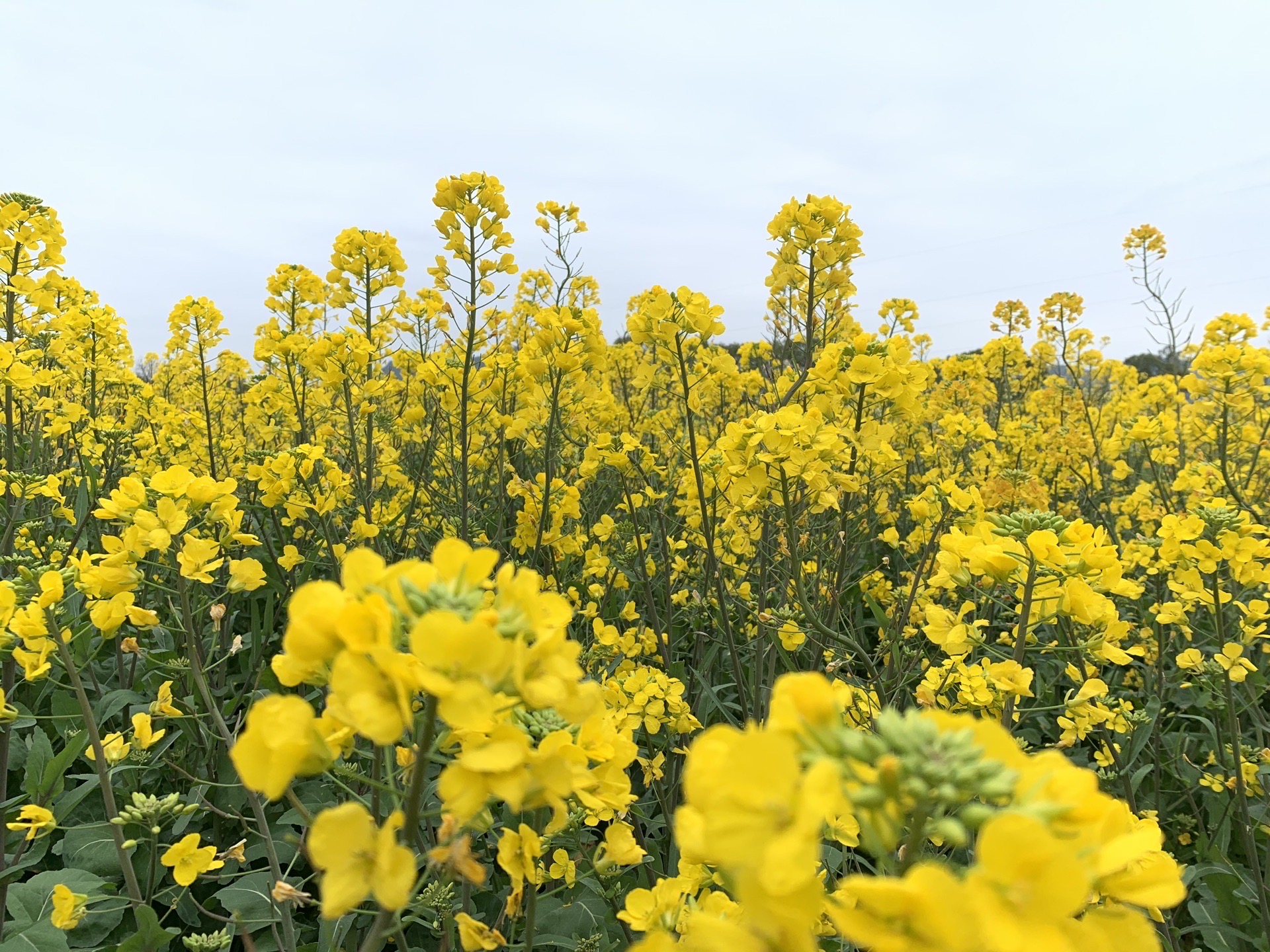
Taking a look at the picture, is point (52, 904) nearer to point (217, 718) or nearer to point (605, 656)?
point (217, 718)

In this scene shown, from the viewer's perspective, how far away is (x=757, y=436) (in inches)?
110

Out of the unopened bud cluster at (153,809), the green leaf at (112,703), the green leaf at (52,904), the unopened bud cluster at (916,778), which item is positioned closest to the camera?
the unopened bud cluster at (916,778)

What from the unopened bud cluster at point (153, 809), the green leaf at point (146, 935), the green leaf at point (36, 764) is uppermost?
the unopened bud cluster at point (153, 809)

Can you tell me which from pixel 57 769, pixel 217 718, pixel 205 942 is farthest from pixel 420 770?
pixel 57 769

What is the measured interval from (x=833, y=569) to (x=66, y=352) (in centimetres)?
612

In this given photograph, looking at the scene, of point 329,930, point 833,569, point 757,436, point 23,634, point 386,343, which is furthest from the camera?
point 386,343

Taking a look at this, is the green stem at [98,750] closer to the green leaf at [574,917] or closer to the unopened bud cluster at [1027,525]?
the green leaf at [574,917]

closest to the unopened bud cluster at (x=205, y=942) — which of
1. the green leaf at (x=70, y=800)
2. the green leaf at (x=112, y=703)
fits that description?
the green leaf at (x=70, y=800)

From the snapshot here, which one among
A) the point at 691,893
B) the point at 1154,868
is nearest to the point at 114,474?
the point at 691,893

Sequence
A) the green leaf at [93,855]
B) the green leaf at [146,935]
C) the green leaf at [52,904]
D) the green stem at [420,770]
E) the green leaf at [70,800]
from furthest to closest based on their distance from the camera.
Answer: the green leaf at [93,855]
the green leaf at [70,800]
the green leaf at [52,904]
the green leaf at [146,935]
the green stem at [420,770]

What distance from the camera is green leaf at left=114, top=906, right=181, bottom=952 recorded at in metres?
2.08

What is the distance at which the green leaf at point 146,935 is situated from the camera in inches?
81.9

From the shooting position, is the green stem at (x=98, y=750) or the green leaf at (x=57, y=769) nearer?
the green stem at (x=98, y=750)

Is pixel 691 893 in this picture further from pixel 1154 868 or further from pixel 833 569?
pixel 833 569
